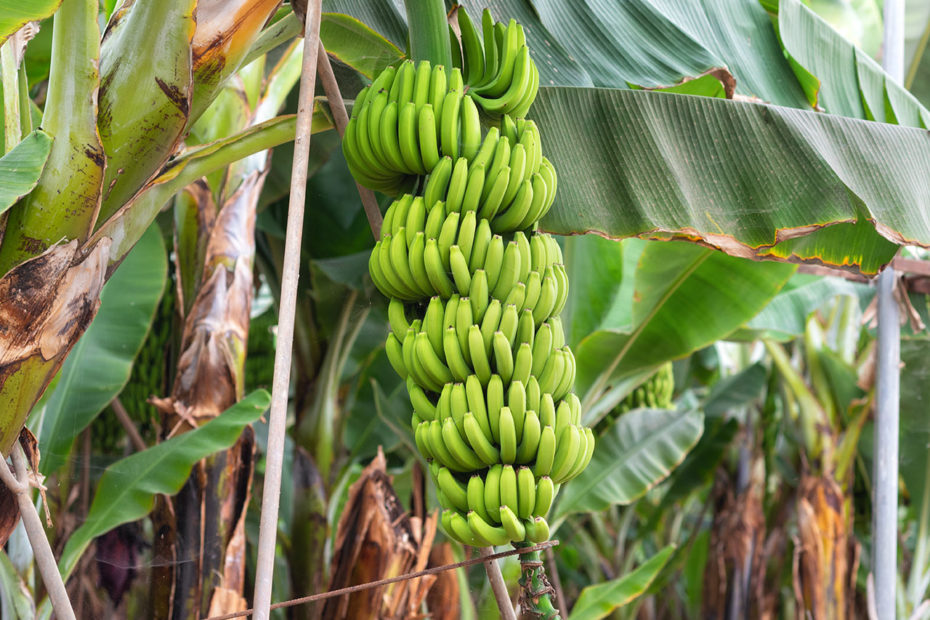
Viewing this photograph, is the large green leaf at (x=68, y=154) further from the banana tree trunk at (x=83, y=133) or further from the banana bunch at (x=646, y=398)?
the banana bunch at (x=646, y=398)

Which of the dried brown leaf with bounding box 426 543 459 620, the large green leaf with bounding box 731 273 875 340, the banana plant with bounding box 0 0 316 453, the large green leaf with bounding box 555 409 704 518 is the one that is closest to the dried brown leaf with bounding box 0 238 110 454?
the banana plant with bounding box 0 0 316 453

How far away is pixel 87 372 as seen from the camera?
1365mm

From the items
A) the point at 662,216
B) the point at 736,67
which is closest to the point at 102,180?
the point at 662,216

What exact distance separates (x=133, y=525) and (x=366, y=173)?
3.97 ft

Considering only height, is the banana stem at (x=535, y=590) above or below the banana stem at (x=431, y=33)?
below

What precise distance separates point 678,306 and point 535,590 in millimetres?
1155

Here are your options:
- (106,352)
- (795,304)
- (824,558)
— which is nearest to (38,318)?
(106,352)

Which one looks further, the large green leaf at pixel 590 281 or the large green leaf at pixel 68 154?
the large green leaf at pixel 590 281

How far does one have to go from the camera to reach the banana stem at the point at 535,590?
686 mm

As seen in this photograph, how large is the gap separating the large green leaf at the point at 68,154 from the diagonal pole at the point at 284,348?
21cm

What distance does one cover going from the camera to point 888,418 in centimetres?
160

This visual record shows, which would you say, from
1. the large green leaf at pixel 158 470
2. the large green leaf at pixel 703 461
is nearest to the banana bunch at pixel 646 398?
the large green leaf at pixel 703 461

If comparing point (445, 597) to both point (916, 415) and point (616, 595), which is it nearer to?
point (616, 595)

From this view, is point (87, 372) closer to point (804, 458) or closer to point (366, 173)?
point (366, 173)
